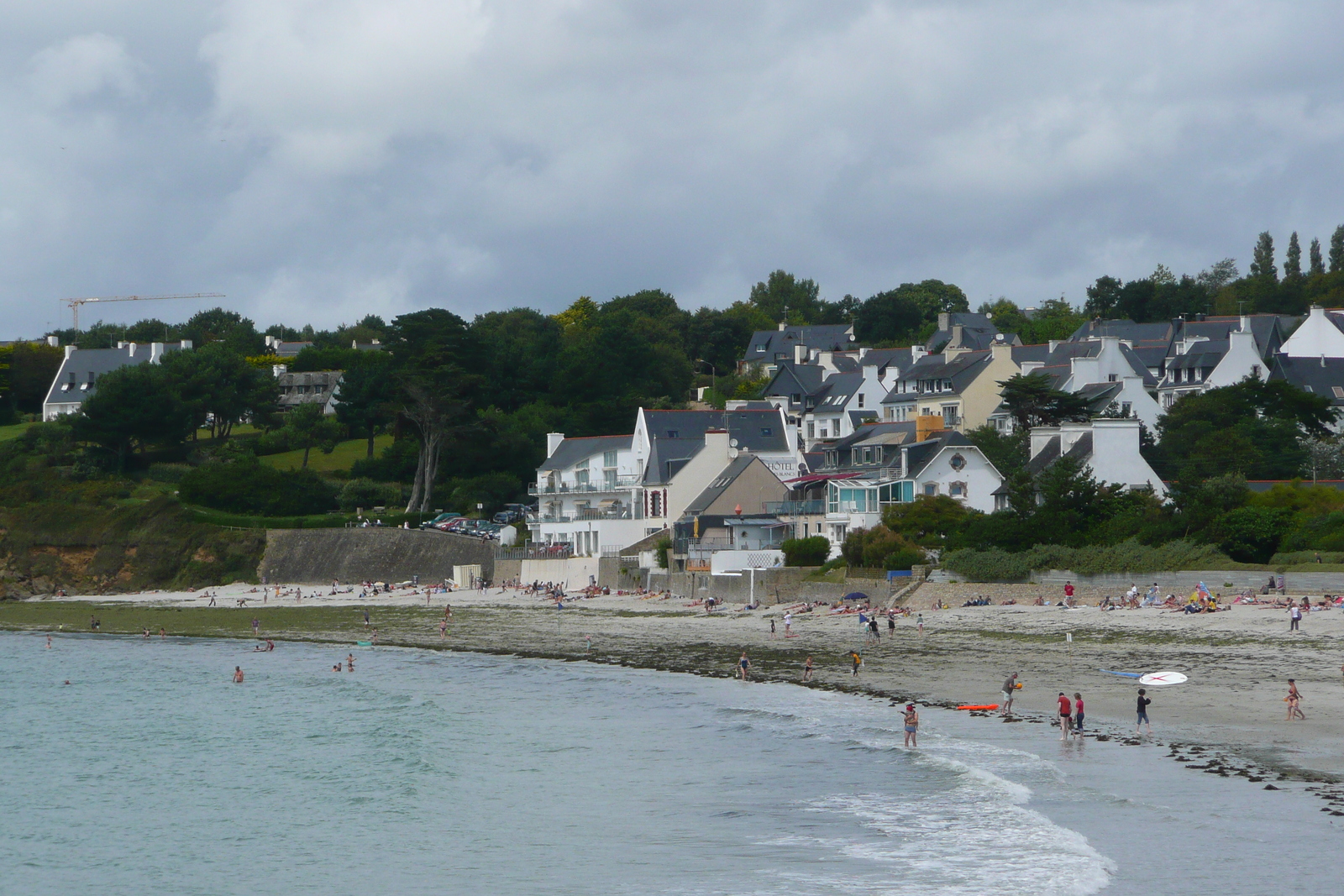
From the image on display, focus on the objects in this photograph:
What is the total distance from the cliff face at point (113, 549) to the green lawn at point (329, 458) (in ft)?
39.5

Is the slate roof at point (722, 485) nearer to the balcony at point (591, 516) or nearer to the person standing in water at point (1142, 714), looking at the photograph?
the balcony at point (591, 516)

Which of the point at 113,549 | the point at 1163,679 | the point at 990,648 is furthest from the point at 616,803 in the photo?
the point at 113,549

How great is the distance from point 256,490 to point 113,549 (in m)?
8.33

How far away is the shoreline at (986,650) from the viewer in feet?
80.5

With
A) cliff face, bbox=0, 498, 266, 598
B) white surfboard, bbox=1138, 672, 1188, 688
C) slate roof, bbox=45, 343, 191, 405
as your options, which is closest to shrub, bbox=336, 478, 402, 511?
cliff face, bbox=0, 498, 266, 598

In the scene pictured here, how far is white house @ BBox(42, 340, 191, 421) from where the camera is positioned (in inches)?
4358

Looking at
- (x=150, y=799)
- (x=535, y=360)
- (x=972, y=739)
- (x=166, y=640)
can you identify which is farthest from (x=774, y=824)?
(x=535, y=360)

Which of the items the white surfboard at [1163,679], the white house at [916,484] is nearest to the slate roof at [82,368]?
the white house at [916,484]

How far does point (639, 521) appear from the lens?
67250 millimetres

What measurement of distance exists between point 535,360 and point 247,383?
800 inches

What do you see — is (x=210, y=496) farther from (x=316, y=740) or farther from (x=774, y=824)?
(x=774, y=824)

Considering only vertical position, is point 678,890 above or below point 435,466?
below

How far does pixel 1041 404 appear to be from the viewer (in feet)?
211

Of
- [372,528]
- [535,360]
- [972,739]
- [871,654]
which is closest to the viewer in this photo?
[972,739]
